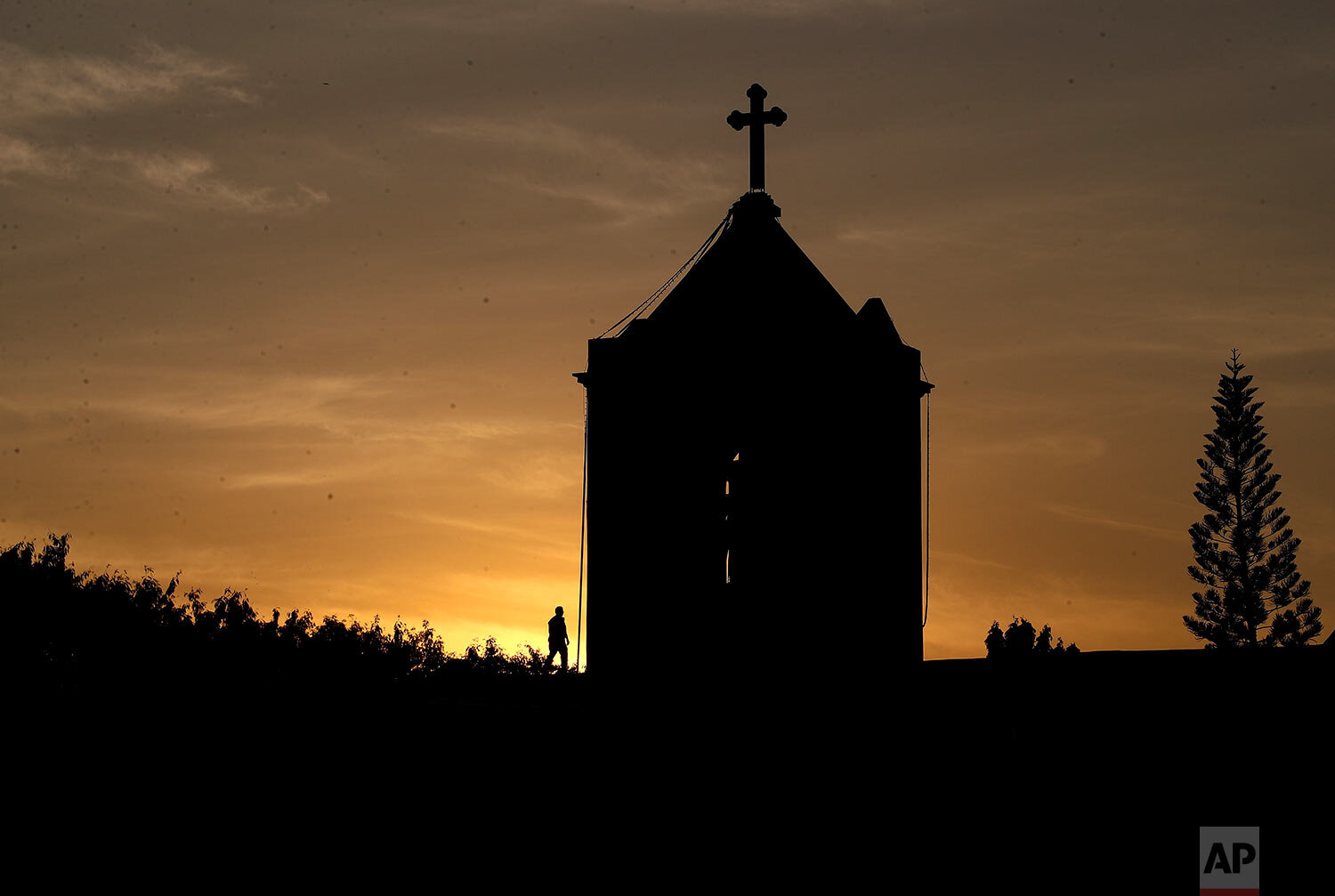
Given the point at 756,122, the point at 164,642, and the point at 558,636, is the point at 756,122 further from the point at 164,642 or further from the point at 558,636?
the point at 164,642

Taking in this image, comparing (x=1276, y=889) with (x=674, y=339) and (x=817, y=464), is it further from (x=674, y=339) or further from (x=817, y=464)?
(x=674, y=339)

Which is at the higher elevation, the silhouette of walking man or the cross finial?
the cross finial

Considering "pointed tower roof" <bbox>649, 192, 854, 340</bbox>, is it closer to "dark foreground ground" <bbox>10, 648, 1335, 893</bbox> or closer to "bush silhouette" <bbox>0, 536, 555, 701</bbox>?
"dark foreground ground" <bbox>10, 648, 1335, 893</bbox>

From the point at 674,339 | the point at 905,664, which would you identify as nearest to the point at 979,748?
the point at 905,664

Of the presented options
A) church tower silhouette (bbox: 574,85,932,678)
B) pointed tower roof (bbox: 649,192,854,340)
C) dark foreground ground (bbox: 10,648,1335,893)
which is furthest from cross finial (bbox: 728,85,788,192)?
dark foreground ground (bbox: 10,648,1335,893)

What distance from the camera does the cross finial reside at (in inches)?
847

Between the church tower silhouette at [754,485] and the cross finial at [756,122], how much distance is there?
2.02m

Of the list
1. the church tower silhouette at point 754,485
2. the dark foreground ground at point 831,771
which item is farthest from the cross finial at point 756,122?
the dark foreground ground at point 831,771

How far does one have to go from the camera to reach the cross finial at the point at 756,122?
2152 centimetres

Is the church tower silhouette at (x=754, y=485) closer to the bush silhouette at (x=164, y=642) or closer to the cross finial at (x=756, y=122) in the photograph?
the cross finial at (x=756, y=122)

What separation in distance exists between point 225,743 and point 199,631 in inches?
1646

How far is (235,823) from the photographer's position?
19562mm

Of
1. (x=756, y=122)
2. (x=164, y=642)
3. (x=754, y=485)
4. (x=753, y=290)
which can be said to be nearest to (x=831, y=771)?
(x=754, y=485)

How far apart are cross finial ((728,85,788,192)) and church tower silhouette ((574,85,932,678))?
202 centimetres
